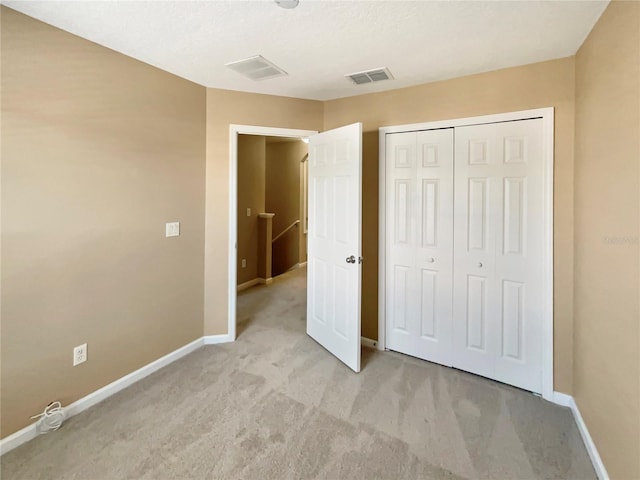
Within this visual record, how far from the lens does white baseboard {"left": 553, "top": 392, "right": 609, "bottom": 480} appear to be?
1.53m

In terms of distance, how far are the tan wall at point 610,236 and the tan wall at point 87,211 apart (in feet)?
9.20

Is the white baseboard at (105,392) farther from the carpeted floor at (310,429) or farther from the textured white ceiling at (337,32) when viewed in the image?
the textured white ceiling at (337,32)

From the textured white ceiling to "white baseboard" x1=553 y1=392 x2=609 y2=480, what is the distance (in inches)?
88.9

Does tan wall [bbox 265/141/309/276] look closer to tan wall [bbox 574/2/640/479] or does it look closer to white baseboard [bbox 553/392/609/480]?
white baseboard [bbox 553/392/609/480]

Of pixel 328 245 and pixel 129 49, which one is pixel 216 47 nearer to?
→ pixel 129 49

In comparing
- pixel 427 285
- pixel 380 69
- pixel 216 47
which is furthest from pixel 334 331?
pixel 216 47

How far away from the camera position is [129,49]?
2.12 metres

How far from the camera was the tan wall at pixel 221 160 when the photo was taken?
2891mm

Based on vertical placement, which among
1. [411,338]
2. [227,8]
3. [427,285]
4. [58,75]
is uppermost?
[227,8]

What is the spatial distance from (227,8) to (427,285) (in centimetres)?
235

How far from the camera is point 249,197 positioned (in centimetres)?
512

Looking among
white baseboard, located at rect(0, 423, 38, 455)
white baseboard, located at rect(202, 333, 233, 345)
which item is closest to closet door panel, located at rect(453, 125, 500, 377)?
white baseboard, located at rect(202, 333, 233, 345)

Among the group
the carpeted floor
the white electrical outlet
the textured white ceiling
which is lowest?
the carpeted floor

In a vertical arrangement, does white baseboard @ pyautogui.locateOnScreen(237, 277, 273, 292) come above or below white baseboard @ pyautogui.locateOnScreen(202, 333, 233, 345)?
above
